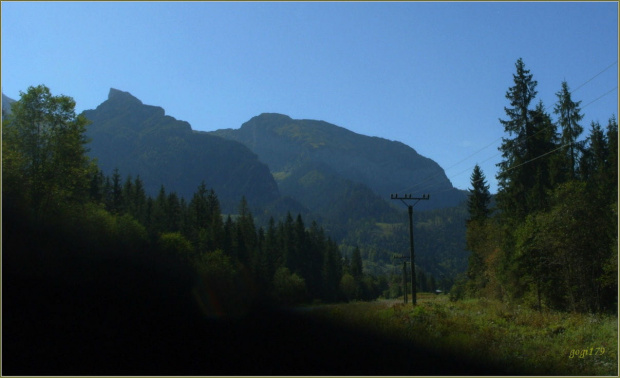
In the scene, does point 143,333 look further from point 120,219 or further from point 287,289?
point 287,289

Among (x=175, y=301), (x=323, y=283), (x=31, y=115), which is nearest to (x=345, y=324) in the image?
(x=175, y=301)

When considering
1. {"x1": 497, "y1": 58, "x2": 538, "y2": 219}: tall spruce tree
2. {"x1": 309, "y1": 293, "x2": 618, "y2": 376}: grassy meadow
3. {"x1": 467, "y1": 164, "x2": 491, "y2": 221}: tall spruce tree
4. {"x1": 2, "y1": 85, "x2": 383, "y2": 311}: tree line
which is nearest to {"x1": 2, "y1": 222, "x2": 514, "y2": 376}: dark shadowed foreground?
{"x1": 309, "y1": 293, "x2": 618, "y2": 376}: grassy meadow

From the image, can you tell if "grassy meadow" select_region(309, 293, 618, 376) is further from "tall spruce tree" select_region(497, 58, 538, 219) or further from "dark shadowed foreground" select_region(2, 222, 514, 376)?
"tall spruce tree" select_region(497, 58, 538, 219)

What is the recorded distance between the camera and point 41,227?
18281mm

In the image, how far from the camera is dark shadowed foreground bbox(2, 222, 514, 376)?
12539mm

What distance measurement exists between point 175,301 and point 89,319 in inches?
93.8

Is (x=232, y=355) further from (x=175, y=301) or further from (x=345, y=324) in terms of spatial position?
(x=345, y=324)

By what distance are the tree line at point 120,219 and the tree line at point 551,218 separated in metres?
16.3

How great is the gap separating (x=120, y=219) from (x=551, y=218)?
38204mm

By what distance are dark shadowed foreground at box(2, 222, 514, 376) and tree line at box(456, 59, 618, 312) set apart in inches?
700

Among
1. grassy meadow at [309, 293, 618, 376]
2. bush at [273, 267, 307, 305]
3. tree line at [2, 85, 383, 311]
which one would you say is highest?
tree line at [2, 85, 383, 311]

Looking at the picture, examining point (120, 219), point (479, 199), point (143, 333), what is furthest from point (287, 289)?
point (143, 333)

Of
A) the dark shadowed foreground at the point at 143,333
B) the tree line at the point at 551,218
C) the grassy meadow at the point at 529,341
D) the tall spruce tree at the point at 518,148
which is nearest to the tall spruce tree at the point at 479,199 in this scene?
the tree line at the point at 551,218

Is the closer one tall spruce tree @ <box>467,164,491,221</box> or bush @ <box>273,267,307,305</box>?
bush @ <box>273,267,307,305</box>
